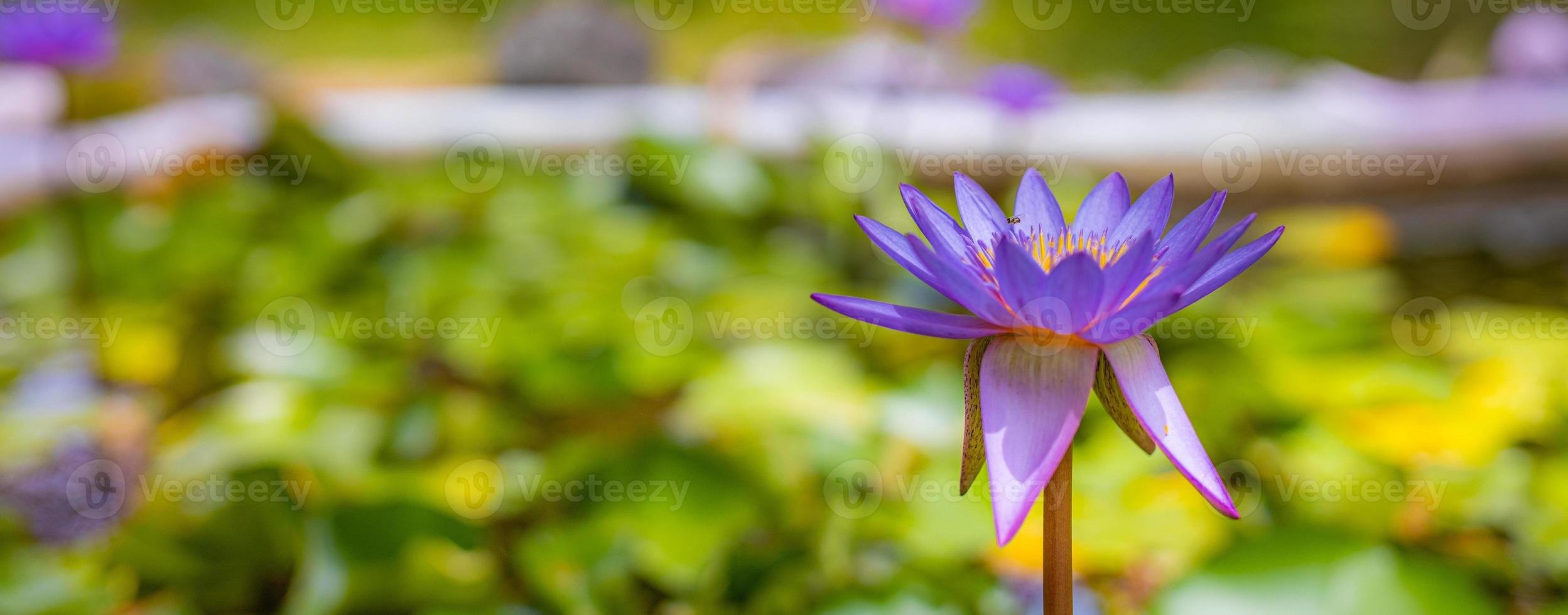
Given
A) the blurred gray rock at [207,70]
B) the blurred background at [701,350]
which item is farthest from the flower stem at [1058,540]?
the blurred gray rock at [207,70]

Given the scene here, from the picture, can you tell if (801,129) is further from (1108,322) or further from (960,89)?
(1108,322)

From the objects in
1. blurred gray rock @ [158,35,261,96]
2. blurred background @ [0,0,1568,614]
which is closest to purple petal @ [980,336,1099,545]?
blurred background @ [0,0,1568,614]

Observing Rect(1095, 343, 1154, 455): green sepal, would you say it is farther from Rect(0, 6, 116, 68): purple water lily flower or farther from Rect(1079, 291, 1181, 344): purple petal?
Rect(0, 6, 116, 68): purple water lily flower

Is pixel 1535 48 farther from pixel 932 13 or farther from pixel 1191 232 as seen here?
pixel 1191 232

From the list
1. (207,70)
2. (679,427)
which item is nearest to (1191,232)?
(679,427)

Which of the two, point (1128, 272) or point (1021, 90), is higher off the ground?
point (1021, 90)

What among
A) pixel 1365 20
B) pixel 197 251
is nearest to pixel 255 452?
pixel 197 251

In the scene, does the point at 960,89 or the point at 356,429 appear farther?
the point at 960,89
